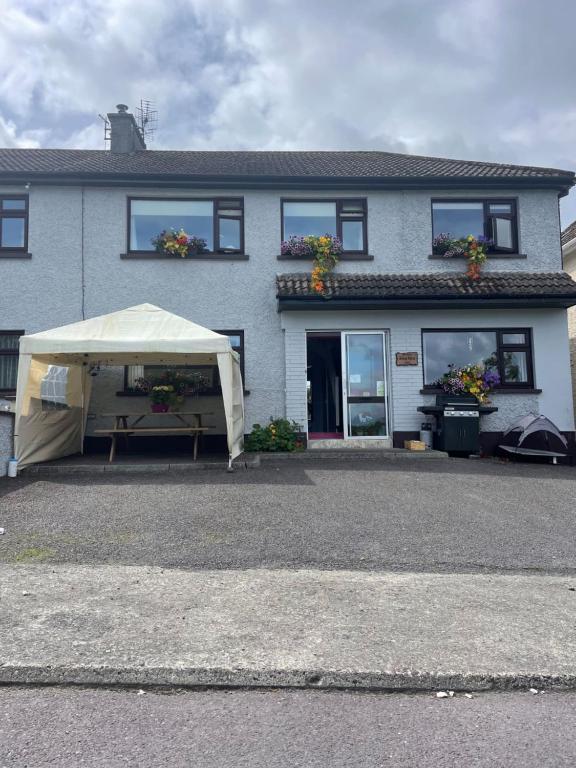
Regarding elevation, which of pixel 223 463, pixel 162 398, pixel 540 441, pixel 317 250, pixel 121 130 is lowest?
pixel 223 463

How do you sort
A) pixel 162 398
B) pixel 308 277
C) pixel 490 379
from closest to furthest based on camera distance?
pixel 162 398, pixel 490 379, pixel 308 277

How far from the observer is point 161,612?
3.77 m

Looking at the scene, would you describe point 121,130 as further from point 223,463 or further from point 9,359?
point 223,463

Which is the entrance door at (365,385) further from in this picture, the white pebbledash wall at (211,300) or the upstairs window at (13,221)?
the upstairs window at (13,221)

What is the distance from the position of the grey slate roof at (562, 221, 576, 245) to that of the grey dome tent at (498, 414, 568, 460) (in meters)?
7.06

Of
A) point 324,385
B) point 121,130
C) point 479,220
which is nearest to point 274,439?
point 324,385

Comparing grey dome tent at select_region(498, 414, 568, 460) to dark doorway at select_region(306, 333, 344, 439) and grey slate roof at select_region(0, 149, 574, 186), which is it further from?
grey slate roof at select_region(0, 149, 574, 186)

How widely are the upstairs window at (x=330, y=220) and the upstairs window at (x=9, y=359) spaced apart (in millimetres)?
5994

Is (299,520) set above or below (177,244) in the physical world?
below

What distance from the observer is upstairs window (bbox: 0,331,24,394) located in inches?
451

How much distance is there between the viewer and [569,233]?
16016 mm

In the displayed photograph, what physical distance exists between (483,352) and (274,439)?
4.70 metres

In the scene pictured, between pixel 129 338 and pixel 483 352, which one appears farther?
pixel 483 352

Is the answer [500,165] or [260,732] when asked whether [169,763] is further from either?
[500,165]
